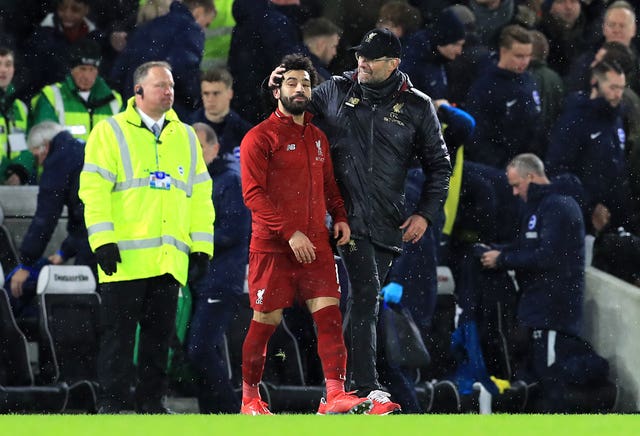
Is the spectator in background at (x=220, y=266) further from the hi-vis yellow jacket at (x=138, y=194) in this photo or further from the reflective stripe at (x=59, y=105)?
the reflective stripe at (x=59, y=105)

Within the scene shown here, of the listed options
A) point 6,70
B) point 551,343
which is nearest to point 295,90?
point 551,343

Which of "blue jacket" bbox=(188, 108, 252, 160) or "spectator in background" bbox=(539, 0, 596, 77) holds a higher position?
"spectator in background" bbox=(539, 0, 596, 77)

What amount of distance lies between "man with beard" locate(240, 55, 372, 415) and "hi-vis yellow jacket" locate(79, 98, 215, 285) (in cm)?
77

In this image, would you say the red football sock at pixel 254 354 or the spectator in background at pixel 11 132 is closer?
the red football sock at pixel 254 354

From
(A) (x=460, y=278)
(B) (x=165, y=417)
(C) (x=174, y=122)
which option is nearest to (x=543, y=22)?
(A) (x=460, y=278)

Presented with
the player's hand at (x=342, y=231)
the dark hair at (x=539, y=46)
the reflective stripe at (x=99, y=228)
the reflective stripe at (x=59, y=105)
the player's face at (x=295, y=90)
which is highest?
the dark hair at (x=539, y=46)

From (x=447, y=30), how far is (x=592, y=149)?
1431 mm

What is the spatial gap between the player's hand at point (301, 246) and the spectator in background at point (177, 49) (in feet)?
13.0

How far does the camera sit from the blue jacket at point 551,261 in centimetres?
1144

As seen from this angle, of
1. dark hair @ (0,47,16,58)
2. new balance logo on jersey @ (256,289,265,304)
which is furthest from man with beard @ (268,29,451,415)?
dark hair @ (0,47,16,58)

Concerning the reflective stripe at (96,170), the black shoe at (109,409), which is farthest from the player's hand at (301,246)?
the black shoe at (109,409)

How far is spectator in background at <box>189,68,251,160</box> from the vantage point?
1128 cm

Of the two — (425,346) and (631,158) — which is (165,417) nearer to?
(425,346)

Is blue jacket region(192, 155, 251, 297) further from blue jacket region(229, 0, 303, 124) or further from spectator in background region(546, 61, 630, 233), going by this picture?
spectator in background region(546, 61, 630, 233)
